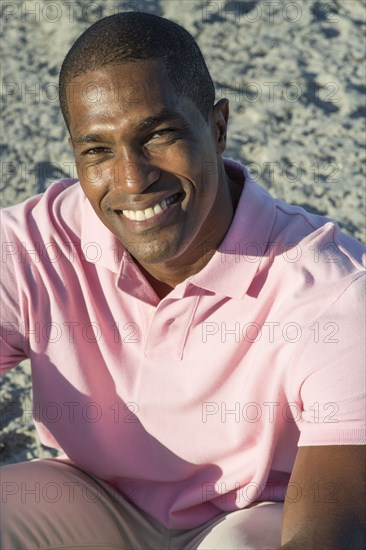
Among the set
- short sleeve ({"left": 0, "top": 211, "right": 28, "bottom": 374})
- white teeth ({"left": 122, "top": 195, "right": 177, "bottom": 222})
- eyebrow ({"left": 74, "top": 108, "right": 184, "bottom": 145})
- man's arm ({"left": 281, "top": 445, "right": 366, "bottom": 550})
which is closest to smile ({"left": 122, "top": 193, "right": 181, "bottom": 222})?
white teeth ({"left": 122, "top": 195, "right": 177, "bottom": 222})

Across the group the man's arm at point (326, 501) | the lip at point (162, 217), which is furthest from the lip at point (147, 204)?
the man's arm at point (326, 501)

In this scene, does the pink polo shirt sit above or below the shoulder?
below

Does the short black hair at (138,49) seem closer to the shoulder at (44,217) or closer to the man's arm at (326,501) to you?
the shoulder at (44,217)

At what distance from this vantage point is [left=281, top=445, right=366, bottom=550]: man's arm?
1.45 m

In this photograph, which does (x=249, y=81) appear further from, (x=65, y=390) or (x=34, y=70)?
(x=65, y=390)

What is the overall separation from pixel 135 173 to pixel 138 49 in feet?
0.59

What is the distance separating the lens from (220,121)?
172cm

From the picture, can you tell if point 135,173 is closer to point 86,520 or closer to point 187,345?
point 187,345

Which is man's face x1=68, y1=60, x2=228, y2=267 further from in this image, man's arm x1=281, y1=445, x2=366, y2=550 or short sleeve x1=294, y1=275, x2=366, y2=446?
man's arm x1=281, y1=445, x2=366, y2=550

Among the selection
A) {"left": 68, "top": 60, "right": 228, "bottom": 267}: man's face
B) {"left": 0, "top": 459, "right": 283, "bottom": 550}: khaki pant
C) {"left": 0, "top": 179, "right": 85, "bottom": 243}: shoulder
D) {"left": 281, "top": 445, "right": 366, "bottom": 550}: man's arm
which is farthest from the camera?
{"left": 0, "top": 179, "right": 85, "bottom": 243}: shoulder

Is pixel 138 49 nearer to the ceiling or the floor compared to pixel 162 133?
nearer to the ceiling

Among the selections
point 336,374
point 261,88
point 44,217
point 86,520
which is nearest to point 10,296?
point 44,217

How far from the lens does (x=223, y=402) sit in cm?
167

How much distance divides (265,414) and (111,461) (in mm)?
312
